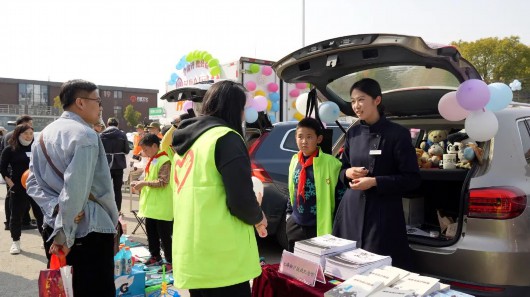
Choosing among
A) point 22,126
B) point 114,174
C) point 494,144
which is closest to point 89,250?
point 494,144

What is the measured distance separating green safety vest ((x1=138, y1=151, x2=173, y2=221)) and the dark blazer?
248cm

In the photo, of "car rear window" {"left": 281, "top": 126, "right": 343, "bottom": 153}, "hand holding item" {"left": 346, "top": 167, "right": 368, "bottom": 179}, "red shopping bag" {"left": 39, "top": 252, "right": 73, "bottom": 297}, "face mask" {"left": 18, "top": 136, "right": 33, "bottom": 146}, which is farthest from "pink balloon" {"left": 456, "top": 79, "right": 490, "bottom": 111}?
"face mask" {"left": 18, "top": 136, "right": 33, "bottom": 146}

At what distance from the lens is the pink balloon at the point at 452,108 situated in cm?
280

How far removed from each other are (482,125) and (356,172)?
856 mm

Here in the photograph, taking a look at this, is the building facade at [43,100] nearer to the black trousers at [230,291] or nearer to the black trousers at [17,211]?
the black trousers at [17,211]

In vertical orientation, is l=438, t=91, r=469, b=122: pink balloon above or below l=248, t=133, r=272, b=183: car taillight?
above

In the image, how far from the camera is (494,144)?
2.79 metres

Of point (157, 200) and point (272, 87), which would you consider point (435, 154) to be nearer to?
point (157, 200)

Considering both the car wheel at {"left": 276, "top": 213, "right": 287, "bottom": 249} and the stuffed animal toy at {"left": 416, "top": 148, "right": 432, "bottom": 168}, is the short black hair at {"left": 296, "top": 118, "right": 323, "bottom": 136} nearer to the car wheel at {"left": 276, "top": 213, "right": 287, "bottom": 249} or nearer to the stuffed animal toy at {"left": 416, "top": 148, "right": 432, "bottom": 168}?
the stuffed animal toy at {"left": 416, "top": 148, "right": 432, "bottom": 168}

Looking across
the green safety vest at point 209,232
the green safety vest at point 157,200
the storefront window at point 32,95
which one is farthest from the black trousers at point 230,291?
the storefront window at point 32,95

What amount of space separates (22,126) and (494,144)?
588 centimetres

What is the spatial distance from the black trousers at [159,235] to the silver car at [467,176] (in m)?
2.42

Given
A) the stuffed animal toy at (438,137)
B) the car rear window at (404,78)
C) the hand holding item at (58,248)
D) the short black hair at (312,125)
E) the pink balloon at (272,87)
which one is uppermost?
the pink balloon at (272,87)

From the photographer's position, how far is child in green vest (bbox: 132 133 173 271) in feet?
15.3
